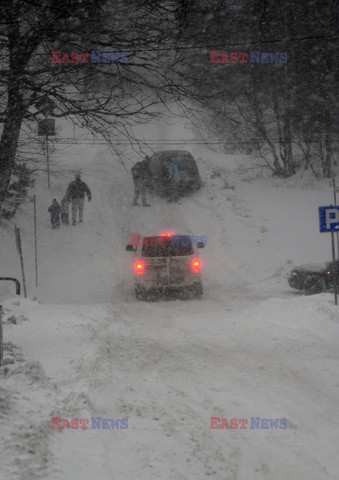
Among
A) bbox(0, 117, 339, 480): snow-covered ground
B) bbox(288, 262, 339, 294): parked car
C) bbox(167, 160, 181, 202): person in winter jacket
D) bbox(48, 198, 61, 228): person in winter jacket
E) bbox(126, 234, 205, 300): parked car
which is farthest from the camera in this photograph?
bbox(167, 160, 181, 202): person in winter jacket

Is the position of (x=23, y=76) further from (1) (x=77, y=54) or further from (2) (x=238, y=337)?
(2) (x=238, y=337)

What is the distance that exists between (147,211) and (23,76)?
1697 centimetres

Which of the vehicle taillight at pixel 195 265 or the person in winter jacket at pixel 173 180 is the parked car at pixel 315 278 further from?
the person in winter jacket at pixel 173 180

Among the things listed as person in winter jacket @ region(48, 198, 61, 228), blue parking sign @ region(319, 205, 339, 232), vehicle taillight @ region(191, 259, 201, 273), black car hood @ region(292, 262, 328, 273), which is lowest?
black car hood @ region(292, 262, 328, 273)

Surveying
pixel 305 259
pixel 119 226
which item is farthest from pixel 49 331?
pixel 119 226

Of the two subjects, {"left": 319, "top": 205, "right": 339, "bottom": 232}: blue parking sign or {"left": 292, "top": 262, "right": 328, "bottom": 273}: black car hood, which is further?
{"left": 292, "top": 262, "right": 328, "bottom": 273}: black car hood

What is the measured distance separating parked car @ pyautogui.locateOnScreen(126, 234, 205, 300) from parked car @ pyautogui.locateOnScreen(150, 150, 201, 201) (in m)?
13.2

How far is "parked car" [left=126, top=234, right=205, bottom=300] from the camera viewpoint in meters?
13.2

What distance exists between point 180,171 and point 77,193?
6.71 m

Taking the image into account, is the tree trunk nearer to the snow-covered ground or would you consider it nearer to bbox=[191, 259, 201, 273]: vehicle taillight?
the snow-covered ground

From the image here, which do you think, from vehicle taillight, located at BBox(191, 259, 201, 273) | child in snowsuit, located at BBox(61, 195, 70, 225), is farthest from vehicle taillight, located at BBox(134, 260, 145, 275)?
child in snowsuit, located at BBox(61, 195, 70, 225)

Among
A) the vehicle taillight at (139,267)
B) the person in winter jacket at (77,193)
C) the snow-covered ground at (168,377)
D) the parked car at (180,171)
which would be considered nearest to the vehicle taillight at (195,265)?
the snow-covered ground at (168,377)

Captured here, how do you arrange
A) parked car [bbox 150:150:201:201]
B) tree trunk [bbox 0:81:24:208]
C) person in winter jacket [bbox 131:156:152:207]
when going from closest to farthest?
tree trunk [bbox 0:81:24:208]
person in winter jacket [bbox 131:156:152:207]
parked car [bbox 150:150:201:201]

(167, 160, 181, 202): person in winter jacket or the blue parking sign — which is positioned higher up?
Answer: (167, 160, 181, 202): person in winter jacket
